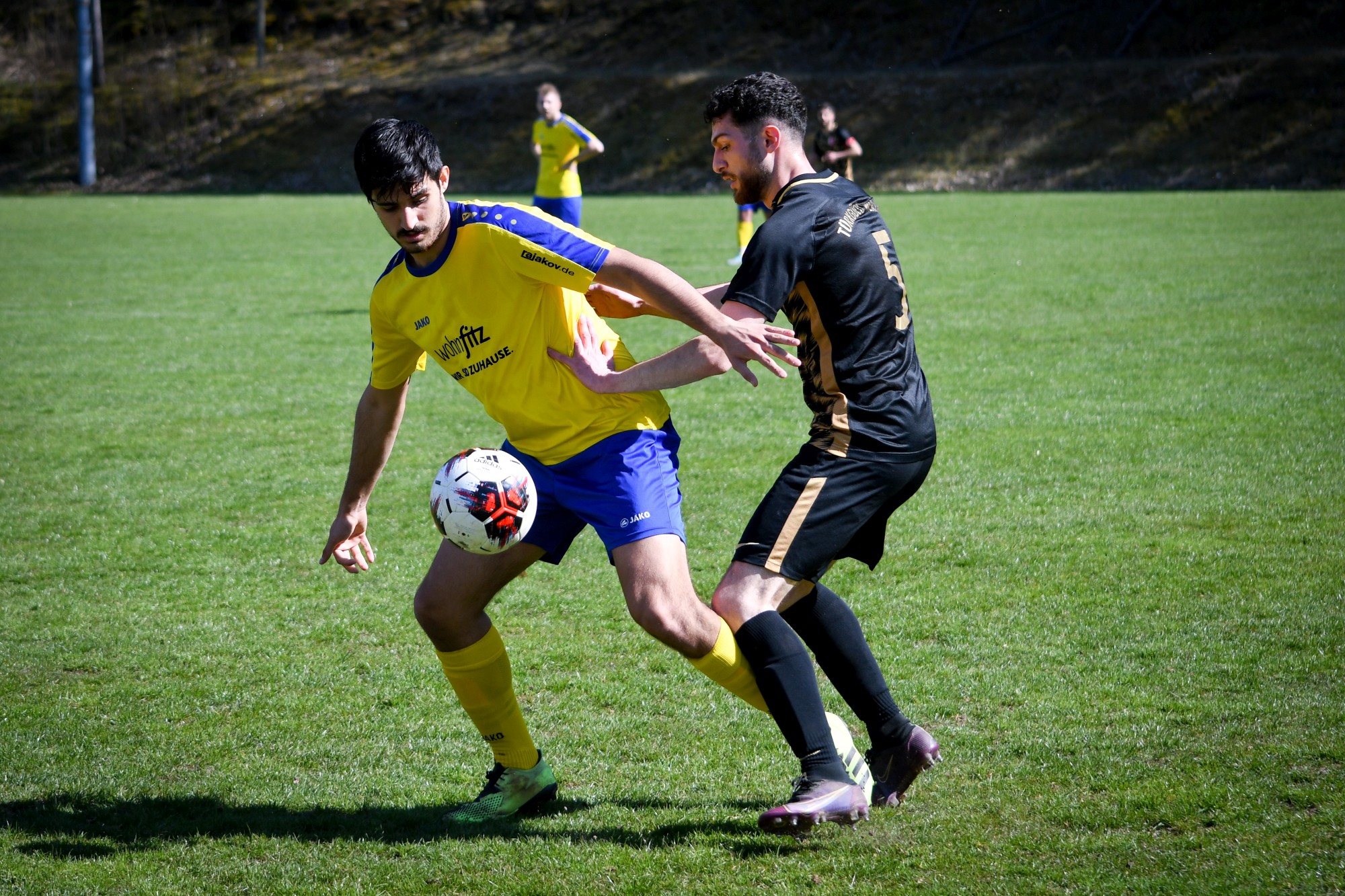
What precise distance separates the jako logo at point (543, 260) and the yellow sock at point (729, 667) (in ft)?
3.51

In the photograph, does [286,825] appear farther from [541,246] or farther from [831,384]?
[831,384]

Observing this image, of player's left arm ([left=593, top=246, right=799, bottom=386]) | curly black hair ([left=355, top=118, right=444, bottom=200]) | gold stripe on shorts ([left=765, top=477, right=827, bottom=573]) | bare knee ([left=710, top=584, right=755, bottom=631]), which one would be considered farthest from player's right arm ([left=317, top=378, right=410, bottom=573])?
gold stripe on shorts ([left=765, top=477, right=827, bottom=573])

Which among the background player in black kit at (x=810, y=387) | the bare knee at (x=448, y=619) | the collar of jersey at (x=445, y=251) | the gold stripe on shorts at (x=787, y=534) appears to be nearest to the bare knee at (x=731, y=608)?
Result: the background player in black kit at (x=810, y=387)

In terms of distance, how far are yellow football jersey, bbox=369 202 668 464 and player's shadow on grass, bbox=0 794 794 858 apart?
1090mm

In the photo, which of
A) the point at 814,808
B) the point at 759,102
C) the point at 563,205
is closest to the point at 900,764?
the point at 814,808

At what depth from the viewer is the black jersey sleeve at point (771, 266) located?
10.0ft

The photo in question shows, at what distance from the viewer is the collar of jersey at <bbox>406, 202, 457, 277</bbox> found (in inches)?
133

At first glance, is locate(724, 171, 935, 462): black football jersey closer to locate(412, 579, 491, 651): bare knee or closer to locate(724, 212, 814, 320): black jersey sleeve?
locate(724, 212, 814, 320): black jersey sleeve

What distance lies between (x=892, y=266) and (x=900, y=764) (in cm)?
147

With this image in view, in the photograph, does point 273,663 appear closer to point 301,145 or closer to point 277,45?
point 301,145

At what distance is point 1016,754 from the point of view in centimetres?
375

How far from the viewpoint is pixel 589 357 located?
3.38 meters

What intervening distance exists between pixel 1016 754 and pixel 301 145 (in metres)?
47.4

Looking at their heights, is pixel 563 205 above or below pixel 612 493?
above
